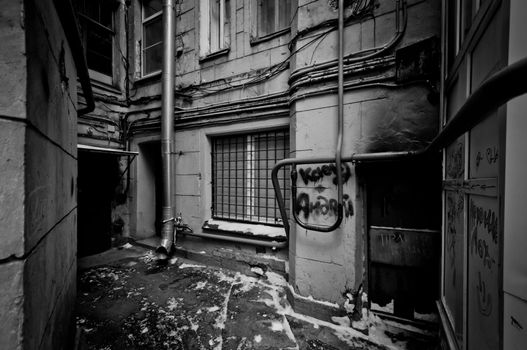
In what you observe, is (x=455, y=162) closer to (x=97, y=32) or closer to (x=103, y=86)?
(x=103, y=86)

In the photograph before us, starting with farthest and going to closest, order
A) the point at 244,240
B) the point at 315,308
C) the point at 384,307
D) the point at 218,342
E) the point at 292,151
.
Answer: the point at 244,240, the point at 292,151, the point at 315,308, the point at 384,307, the point at 218,342

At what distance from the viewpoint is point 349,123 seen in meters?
2.90

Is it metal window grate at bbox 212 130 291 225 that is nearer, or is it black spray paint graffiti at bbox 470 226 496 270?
black spray paint graffiti at bbox 470 226 496 270

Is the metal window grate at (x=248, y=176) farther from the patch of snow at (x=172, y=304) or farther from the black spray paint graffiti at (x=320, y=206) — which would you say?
the patch of snow at (x=172, y=304)

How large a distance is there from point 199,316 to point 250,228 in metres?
1.63

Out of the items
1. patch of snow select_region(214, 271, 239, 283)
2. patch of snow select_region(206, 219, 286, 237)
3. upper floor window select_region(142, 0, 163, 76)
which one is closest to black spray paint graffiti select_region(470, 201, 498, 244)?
patch of snow select_region(206, 219, 286, 237)

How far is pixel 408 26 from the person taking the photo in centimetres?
261

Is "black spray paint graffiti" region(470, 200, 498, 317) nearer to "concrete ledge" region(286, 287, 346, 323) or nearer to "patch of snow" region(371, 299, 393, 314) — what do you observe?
"patch of snow" region(371, 299, 393, 314)

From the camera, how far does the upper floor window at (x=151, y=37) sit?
5.92m

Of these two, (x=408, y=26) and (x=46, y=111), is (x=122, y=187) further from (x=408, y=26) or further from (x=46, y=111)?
(x=408, y=26)

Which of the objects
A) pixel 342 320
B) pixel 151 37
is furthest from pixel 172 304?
pixel 151 37

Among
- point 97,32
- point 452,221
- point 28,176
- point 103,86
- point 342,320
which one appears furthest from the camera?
point 97,32

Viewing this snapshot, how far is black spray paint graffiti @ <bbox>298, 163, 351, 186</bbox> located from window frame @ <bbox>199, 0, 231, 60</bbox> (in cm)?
324

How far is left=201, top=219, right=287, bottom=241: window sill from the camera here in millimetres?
3918
